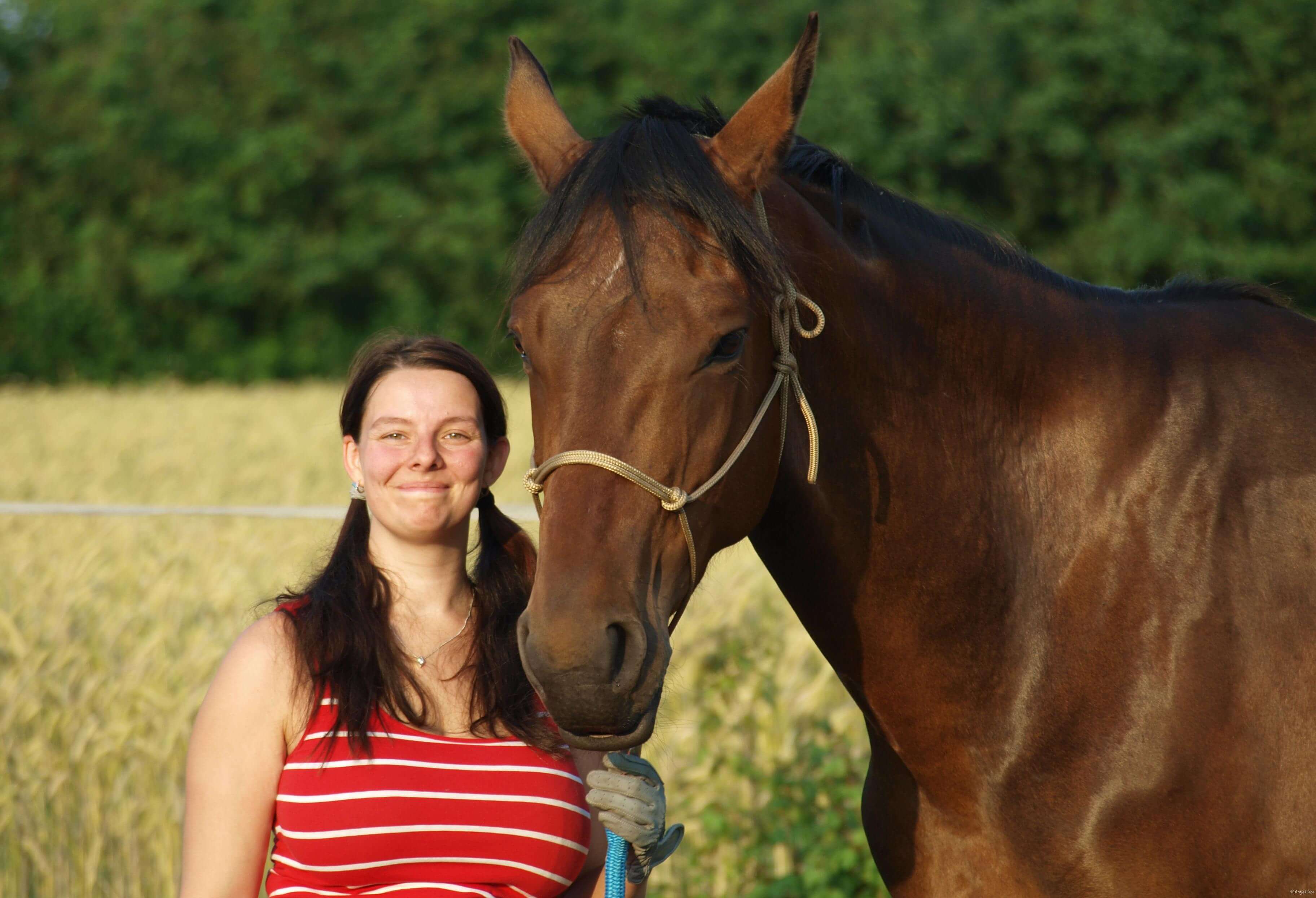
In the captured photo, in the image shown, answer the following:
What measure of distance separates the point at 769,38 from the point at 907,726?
34.9 metres

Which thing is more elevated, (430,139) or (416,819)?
(430,139)

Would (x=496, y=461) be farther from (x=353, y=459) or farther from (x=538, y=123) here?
(x=538, y=123)

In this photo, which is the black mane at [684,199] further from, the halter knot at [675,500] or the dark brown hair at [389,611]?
the dark brown hair at [389,611]

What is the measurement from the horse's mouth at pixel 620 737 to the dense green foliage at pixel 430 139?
91.4 ft

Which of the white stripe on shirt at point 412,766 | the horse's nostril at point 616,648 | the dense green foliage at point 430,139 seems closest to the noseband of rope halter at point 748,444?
the horse's nostril at point 616,648

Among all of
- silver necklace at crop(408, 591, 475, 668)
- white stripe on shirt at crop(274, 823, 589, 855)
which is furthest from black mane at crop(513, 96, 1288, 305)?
white stripe on shirt at crop(274, 823, 589, 855)

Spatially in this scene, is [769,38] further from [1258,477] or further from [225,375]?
[1258,477]

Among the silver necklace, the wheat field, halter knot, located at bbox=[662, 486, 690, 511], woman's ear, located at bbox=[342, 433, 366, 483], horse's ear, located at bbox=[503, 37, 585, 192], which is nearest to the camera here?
halter knot, located at bbox=[662, 486, 690, 511]

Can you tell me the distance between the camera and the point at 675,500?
209cm

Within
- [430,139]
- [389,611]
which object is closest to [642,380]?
[389,611]

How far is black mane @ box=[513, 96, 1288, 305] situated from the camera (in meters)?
2.19

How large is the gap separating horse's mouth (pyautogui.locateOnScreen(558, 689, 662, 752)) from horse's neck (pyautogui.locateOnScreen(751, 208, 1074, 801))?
0.56 m

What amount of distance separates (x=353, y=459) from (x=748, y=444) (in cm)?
113

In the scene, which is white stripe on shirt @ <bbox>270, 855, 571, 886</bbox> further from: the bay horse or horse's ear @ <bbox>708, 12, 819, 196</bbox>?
horse's ear @ <bbox>708, 12, 819, 196</bbox>
